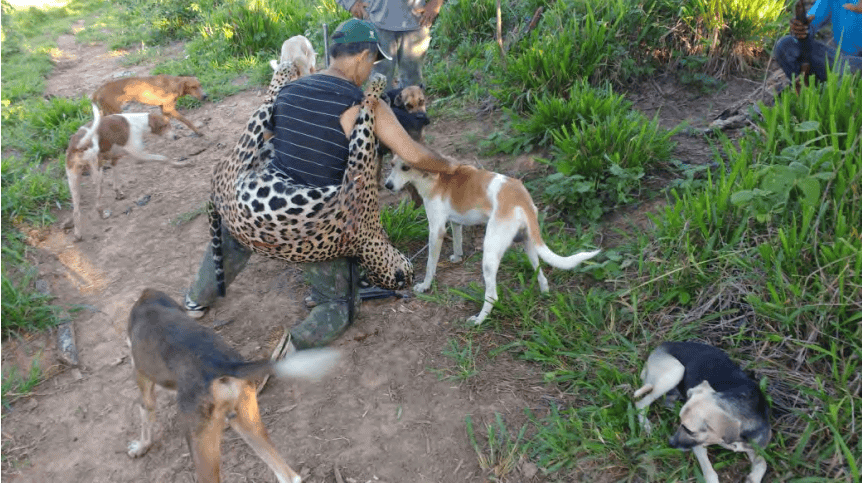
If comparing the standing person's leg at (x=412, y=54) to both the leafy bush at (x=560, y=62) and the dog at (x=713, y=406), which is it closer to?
the leafy bush at (x=560, y=62)

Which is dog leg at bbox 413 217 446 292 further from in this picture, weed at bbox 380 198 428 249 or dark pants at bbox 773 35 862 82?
dark pants at bbox 773 35 862 82

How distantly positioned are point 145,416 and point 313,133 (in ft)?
5.76

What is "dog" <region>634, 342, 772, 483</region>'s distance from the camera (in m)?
2.50

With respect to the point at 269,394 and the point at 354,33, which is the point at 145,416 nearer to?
the point at 269,394

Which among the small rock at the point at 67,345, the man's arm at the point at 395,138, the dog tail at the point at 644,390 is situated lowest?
the small rock at the point at 67,345

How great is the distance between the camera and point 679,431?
2574 mm

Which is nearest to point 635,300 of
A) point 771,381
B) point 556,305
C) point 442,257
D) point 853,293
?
point 556,305

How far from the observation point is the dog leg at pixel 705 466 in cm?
258

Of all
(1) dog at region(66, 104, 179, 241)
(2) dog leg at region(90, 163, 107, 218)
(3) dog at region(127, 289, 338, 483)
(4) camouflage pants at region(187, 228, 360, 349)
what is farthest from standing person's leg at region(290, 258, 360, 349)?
(2) dog leg at region(90, 163, 107, 218)

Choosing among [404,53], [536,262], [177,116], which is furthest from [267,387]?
[177,116]

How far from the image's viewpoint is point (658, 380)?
2.85 m

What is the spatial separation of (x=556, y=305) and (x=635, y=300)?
1.51 feet

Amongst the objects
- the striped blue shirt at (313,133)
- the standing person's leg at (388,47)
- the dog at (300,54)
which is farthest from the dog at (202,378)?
the dog at (300,54)

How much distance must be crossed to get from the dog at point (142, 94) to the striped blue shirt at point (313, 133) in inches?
160
